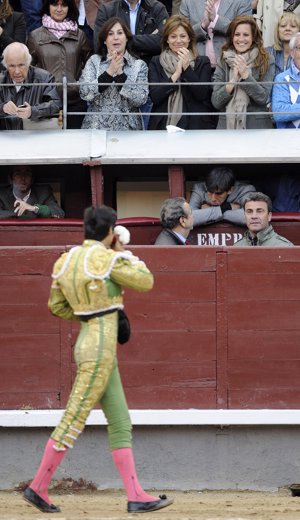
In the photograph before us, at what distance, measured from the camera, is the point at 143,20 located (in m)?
10.5

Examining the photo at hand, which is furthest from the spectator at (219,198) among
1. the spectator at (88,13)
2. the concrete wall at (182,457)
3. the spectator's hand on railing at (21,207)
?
the spectator at (88,13)

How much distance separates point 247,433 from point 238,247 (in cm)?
116

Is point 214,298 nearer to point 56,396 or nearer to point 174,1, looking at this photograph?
point 56,396

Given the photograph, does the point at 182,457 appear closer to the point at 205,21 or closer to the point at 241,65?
the point at 241,65

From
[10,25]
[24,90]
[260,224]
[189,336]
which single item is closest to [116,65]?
[24,90]

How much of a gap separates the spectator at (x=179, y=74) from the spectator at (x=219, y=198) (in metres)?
0.57

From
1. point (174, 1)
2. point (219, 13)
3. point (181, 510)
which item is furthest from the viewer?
point (174, 1)

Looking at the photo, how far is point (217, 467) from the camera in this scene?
29.5 feet

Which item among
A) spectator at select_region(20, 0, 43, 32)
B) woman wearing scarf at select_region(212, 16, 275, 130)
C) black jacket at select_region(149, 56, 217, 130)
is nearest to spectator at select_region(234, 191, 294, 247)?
woman wearing scarf at select_region(212, 16, 275, 130)

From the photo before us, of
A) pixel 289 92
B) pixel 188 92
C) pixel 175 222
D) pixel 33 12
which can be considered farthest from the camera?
pixel 33 12

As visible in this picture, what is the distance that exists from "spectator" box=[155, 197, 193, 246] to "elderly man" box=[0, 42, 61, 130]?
1285mm

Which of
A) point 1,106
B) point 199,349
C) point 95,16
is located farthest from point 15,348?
point 95,16

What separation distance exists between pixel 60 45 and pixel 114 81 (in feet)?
1.86

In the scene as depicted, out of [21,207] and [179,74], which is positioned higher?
[179,74]
